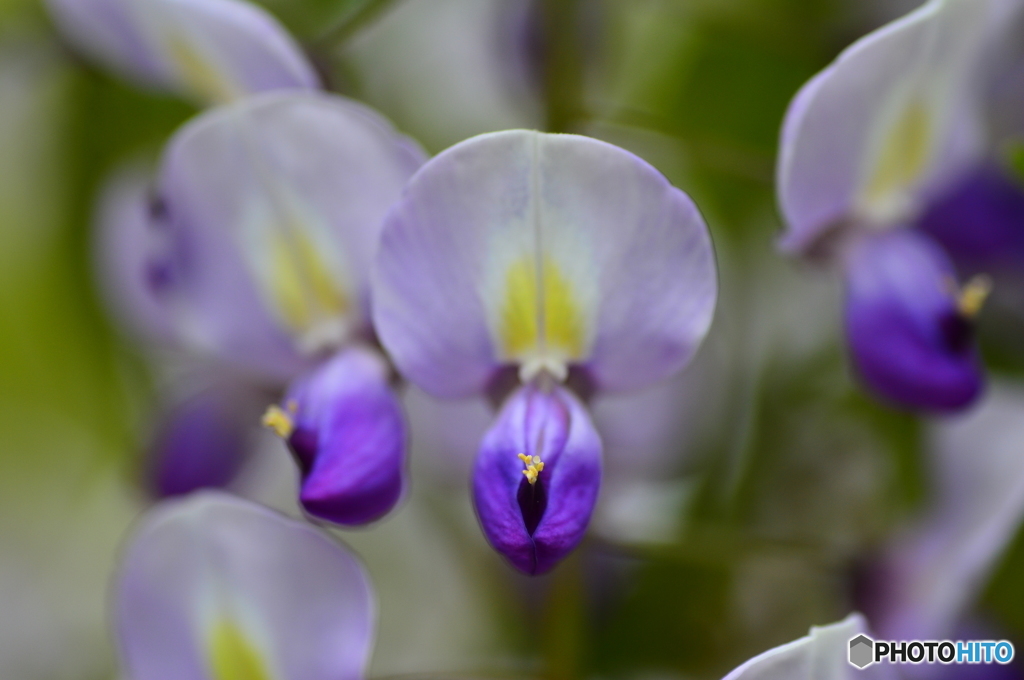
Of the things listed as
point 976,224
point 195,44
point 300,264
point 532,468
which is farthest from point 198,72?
point 976,224

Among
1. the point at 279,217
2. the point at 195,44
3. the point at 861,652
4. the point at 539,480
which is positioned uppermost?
the point at 195,44

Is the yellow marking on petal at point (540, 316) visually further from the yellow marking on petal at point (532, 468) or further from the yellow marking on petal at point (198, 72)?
the yellow marking on petal at point (198, 72)

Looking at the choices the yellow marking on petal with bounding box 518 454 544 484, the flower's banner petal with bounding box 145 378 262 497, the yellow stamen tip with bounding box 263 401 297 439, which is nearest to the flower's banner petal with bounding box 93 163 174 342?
the flower's banner petal with bounding box 145 378 262 497

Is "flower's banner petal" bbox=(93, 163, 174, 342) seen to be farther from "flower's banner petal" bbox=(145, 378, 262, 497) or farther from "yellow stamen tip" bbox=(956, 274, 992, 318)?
"yellow stamen tip" bbox=(956, 274, 992, 318)

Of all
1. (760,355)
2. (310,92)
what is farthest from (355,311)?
(760,355)

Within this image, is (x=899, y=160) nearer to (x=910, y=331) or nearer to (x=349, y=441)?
(x=910, y=331)

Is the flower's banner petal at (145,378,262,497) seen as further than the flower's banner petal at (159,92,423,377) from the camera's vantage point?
Yes
